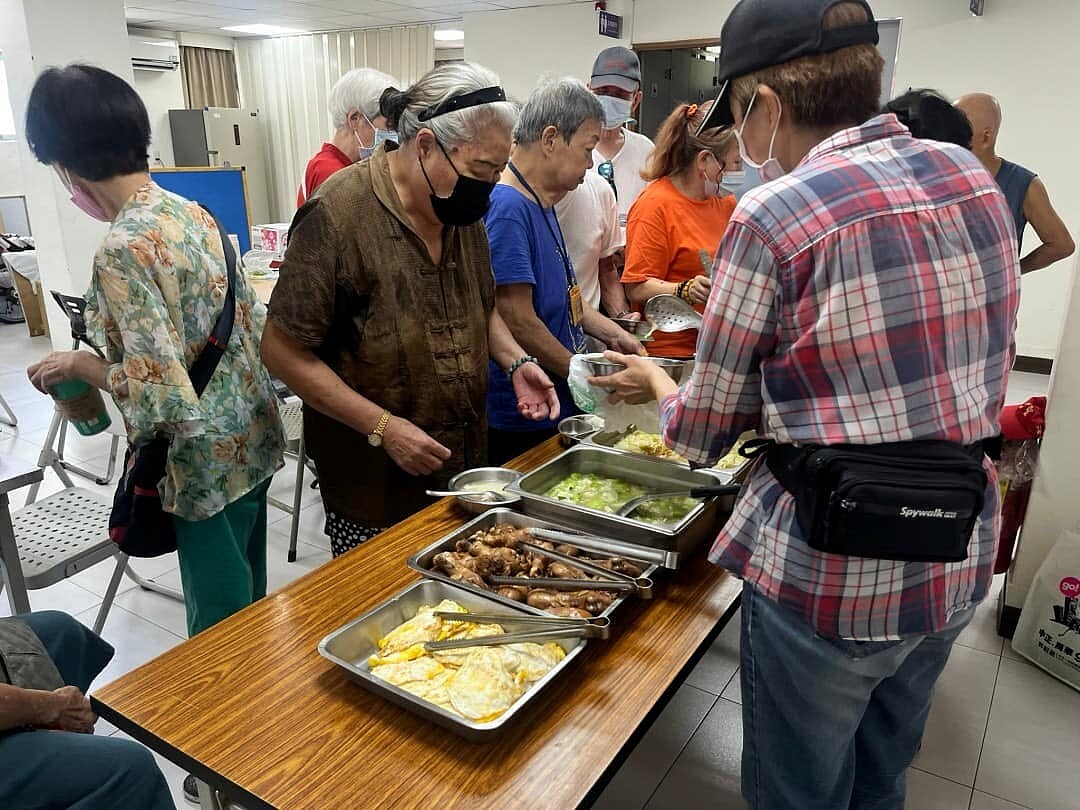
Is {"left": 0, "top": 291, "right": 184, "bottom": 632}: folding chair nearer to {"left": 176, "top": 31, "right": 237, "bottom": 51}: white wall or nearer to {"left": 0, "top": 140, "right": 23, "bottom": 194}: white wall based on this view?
{"left": 0, "top": 140, "right": 23, "bottom": 194}: white wall

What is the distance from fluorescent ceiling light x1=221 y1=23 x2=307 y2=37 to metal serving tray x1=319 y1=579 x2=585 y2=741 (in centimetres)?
967

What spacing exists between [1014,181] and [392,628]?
115 inches

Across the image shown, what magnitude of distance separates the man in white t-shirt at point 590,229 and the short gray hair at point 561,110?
0.97ft

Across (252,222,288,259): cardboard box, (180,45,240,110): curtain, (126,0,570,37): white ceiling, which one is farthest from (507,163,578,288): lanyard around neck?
(180,45,240,110): curtain

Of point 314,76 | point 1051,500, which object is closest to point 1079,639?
point 1051,500

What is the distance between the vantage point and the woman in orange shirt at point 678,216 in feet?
7.68

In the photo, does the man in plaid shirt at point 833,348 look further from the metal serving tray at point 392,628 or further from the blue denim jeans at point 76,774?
the blue denim jeans at point 76,774

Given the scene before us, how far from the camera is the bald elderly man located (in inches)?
111

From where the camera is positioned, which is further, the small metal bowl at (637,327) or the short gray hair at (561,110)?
the small metal bowl at (637,327)

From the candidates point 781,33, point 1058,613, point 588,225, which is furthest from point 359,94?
point 1058,613

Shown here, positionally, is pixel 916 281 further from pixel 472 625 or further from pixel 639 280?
pixel 639 280

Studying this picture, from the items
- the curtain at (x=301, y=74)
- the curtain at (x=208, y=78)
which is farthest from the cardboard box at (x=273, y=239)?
the curtain at (x=208, y=78)

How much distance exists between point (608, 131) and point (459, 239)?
202cm

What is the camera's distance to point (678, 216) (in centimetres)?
238
